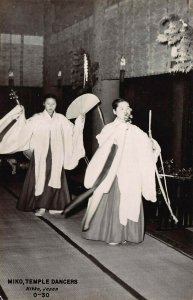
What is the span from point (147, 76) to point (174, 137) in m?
1.25

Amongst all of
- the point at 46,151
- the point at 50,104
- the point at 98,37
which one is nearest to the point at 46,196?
the point at 46,151

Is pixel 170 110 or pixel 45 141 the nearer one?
pixel 45 141

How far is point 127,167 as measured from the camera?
15.8 ft

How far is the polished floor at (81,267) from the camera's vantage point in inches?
137

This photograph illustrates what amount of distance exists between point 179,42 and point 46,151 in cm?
241

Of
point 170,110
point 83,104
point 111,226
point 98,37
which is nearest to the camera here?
point 111,226

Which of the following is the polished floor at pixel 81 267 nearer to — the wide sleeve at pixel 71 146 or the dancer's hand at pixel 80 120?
the wide sleeve at pixel 71 146

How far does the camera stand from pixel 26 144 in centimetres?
623

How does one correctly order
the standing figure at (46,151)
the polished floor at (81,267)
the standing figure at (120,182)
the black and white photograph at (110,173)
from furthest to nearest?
the standing figure at (46,151) → the standing figure at (120,182) → the black and white photograph at (110,173) → the polished floor at (81,267)

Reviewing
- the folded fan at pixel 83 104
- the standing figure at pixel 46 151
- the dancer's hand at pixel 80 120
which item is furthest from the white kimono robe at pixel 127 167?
the standing figure at pixel 46 151

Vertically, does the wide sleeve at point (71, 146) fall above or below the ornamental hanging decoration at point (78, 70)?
below

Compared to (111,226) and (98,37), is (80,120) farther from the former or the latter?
(98,37)

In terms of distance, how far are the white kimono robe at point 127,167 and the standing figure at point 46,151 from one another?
1277mm

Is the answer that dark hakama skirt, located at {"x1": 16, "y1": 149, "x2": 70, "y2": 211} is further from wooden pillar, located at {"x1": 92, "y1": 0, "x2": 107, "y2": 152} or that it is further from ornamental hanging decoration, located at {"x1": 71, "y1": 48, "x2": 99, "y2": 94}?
ornamental hanging decoration, located at {"x1": 71, "y1": 48, "x2": 99, "y2": 94}
